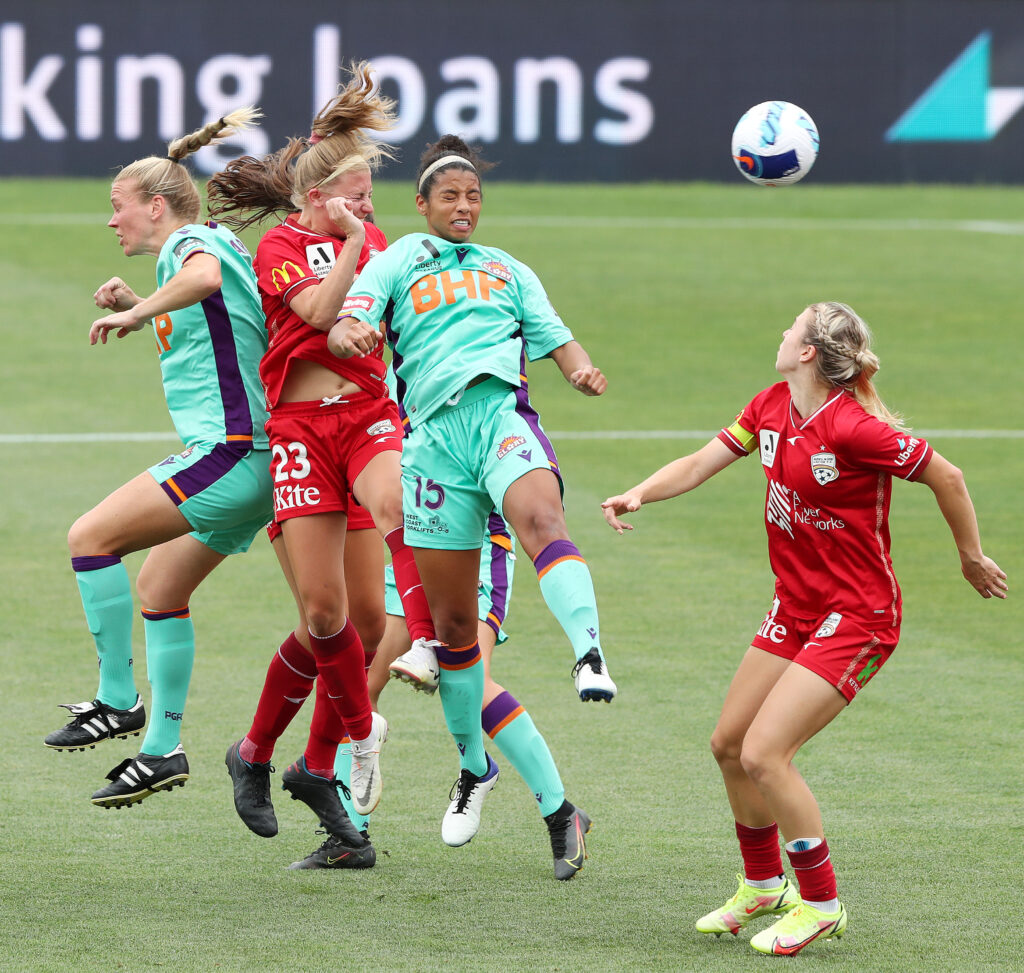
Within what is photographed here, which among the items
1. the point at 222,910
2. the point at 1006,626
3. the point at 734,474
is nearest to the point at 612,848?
the point at 222,910

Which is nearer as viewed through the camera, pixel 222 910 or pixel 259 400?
pixel 222 910

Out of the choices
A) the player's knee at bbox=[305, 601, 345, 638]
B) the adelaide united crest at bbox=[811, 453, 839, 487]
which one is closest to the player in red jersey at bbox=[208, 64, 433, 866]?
the player's knee at bbox=[305, 601, 345, 638]

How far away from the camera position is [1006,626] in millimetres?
9289

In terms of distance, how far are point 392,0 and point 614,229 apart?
5.02 m

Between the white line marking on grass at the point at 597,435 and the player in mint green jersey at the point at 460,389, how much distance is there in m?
8.44

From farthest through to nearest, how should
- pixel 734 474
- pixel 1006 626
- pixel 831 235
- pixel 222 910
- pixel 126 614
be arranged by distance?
pixel 831 235
pixel 734 474
pixel 1006 626
pixel 126 614
pixel 222 910

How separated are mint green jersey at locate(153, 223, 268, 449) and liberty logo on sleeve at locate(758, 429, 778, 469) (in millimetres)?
1874

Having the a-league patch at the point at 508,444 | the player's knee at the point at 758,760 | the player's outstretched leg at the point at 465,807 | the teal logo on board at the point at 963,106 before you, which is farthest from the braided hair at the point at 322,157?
the teal logo on board at the point at 963,106

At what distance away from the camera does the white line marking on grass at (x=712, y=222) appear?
24.6 m

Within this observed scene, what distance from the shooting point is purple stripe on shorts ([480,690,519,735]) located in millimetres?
6234

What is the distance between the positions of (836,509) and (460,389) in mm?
1308

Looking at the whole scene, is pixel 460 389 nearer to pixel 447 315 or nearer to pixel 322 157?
pixel 447 315

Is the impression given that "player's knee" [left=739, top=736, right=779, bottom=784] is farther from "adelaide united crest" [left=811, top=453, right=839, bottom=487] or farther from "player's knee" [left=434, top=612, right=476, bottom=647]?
"player's knee" [left=434, top=612, right=476, bottom=647]

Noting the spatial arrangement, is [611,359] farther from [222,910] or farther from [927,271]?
[222,910]
